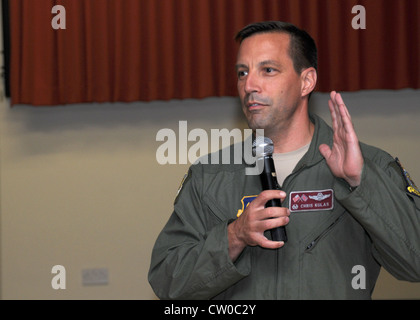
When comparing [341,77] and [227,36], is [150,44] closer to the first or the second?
[227,36]

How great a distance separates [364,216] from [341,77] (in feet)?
6.83

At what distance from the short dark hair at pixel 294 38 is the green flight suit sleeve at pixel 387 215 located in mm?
553

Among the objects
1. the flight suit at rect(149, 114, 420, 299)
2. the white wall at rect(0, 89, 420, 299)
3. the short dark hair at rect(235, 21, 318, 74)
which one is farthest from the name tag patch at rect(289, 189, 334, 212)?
the white wall at rect(0, 89, 420, 299)

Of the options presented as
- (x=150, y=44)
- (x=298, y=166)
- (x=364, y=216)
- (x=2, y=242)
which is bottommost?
(x=2, y=242)

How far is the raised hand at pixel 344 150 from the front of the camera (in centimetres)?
150

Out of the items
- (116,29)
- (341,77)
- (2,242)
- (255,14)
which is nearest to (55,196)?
(2,242)

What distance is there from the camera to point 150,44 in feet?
11.2

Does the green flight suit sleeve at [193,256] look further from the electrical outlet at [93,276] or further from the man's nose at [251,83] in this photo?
the electrical outlet at [93,276]

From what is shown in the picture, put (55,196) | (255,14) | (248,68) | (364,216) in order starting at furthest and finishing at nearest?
(55,196) < (255,14) < (248,68) < (364,216)

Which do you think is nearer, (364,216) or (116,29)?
(364,216)

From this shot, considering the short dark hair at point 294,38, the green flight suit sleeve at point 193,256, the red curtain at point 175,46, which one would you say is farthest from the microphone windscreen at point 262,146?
the red curtain at point 175,46

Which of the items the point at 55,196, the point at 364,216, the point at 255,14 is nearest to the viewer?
the point at 364,216

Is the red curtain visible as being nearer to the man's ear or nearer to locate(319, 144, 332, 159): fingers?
the man's ear

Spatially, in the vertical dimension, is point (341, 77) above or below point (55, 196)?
above
